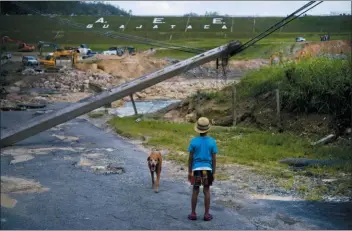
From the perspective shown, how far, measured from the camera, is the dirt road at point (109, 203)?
4.29 m

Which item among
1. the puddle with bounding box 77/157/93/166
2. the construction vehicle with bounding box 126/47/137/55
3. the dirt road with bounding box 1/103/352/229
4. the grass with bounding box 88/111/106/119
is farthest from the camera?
the construction vehicle with bounding box 126/47/137/55

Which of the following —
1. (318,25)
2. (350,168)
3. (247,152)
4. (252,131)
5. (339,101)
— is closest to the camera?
(350,168)

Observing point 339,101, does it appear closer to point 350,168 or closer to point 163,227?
point 350,168

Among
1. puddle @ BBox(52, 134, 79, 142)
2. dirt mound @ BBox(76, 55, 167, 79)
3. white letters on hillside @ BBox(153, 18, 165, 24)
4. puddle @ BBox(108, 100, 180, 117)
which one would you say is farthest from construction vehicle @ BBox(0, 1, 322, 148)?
white letters on hillside @ BBox(153, 18, 165, 24)

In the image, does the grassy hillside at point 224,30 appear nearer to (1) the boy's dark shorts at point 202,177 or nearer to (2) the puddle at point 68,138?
(2) the puddle at point 68,138

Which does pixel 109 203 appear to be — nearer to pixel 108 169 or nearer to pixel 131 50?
pixel 108 169

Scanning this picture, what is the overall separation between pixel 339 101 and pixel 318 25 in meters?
24.9

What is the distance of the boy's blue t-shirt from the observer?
6234mm

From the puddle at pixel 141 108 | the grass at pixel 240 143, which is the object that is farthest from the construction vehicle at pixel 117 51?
the grass at pixel 240 143

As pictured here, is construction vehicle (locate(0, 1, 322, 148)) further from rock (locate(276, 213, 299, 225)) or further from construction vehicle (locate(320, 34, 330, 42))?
construction vehicle (locate(320, 34, 330, 42))

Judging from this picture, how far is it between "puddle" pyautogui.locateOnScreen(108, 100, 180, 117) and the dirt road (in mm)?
11255

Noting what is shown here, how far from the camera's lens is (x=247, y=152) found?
11930mm

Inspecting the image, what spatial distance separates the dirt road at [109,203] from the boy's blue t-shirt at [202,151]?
2.85ft

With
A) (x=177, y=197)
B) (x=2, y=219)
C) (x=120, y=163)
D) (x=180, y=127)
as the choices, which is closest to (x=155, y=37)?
(x=180, y=127)
